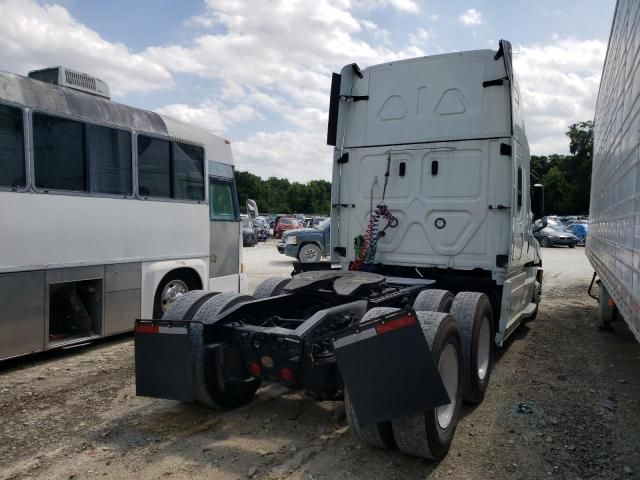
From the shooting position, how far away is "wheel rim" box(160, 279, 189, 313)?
7793mm

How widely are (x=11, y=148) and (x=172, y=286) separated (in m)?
3.04

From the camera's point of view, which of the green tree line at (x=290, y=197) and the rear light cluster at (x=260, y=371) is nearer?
the rear light cluster at (x=260, y=371)

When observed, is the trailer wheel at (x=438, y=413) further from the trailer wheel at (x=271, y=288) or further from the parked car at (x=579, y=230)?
the parked car at (x=579, y=230)

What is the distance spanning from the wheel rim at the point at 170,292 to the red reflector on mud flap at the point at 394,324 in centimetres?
501

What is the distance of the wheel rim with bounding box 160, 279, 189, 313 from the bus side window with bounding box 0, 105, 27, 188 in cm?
262

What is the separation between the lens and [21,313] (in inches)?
227

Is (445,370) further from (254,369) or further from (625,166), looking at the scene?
(625,166)

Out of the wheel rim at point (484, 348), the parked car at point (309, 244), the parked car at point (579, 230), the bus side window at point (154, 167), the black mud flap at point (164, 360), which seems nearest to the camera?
the black mud flap at point (164, 360)

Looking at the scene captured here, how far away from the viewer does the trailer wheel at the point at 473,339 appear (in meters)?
4.77

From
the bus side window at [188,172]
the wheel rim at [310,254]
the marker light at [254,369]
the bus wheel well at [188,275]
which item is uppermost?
the bus side window at [188,172]

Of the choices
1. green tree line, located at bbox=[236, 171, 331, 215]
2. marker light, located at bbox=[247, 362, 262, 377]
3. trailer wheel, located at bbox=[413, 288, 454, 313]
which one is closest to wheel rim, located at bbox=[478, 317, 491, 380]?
trailer wheel, located at bbox=[413, 288, 454, 313]

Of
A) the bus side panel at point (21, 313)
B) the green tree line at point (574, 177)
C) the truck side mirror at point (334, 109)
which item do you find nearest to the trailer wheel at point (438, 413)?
the truck side mirror at point (334, 109)

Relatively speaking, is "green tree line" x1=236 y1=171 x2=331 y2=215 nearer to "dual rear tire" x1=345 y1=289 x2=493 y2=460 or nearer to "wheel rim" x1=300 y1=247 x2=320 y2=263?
"wheel rim" x1=300 y1=247 x2=320 y2=263

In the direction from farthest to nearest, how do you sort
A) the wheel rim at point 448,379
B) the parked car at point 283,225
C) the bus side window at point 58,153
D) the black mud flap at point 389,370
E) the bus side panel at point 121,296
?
the parked car at point 283,225 → the bus side panel at point 121,296 → the bus side window at point 58,153 → the wheel rim at point 448,379 → the black mud flap at point 389,370
